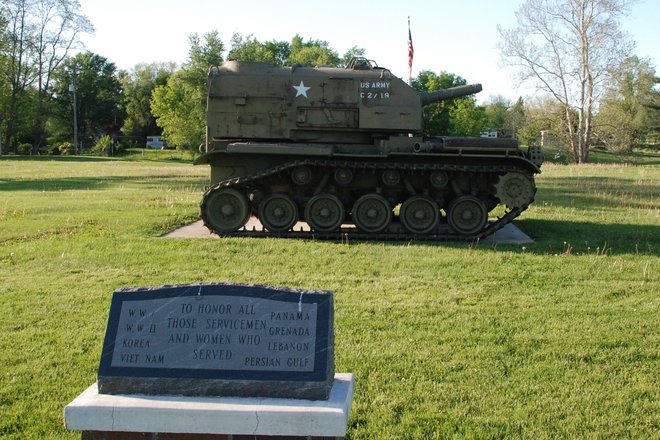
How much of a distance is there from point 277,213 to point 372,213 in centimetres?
168

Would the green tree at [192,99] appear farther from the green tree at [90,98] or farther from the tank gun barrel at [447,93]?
the tank gun barrel at [447,93]

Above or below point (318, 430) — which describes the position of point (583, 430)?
below

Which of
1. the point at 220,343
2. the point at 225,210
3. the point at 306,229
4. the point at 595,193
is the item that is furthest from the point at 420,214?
the point at 595,193

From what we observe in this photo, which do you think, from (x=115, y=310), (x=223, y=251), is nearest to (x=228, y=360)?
(x=115, y=310)

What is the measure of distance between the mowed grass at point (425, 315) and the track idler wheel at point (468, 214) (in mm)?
1113

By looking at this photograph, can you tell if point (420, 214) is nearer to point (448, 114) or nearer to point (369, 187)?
point (369, 187)

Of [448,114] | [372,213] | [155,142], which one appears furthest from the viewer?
[155,142]

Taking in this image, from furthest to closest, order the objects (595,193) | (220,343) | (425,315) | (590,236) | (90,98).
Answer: (90,98) → (595,193) → (590,236) → (425,315) → (220,343)

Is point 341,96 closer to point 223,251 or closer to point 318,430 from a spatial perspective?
point 223,251

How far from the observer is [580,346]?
668cm

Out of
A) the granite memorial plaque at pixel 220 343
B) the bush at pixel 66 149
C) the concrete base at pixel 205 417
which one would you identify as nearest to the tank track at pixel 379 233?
the granite memorial plaque at pixel 220 343

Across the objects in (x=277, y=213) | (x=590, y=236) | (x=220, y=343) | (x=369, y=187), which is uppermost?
(x=369, y=187)

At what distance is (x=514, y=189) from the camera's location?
13.1m

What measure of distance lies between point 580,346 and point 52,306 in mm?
5378
